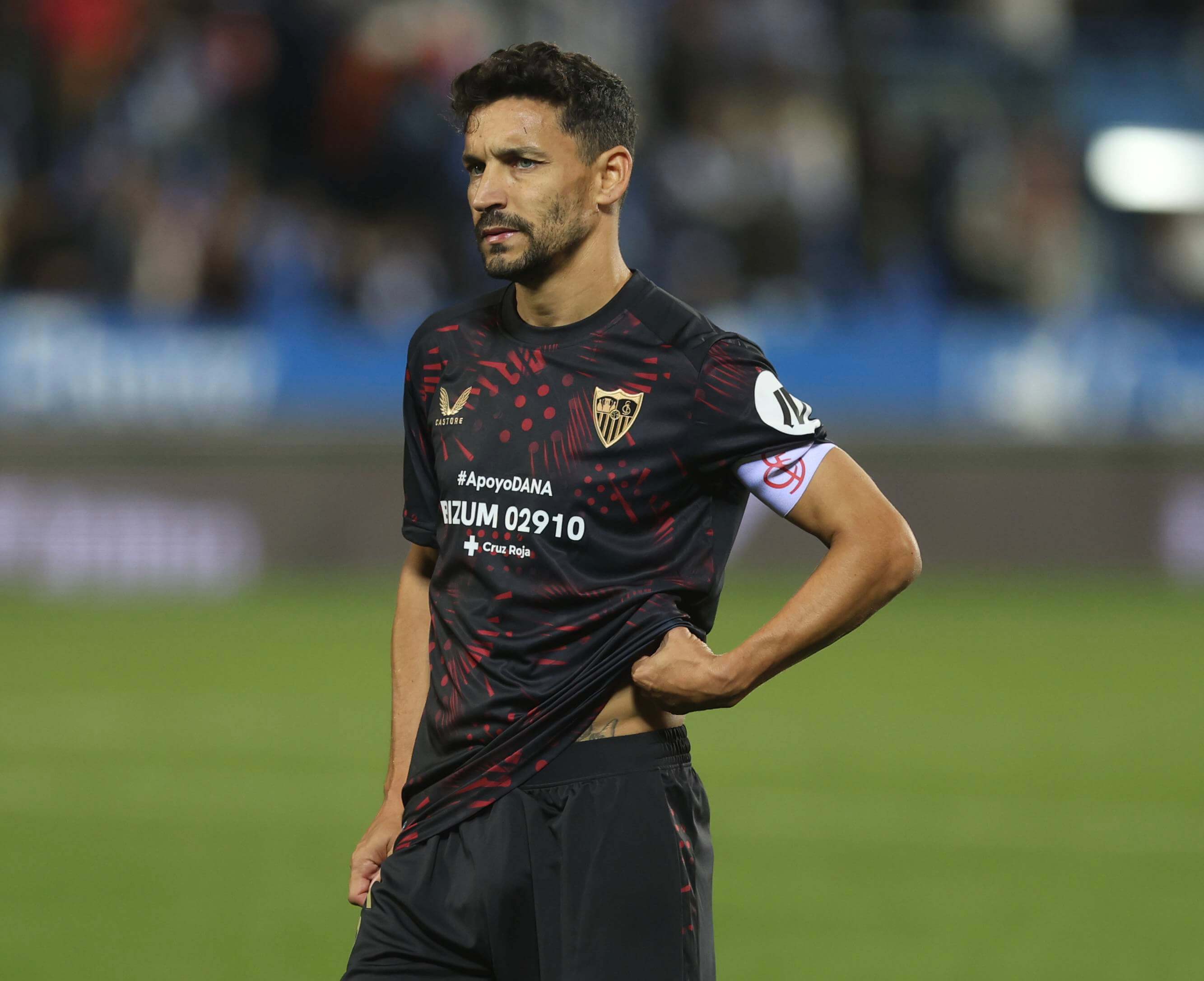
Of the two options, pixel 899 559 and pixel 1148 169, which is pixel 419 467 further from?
pixel 1148 169

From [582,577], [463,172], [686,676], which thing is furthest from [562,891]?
[463,172]

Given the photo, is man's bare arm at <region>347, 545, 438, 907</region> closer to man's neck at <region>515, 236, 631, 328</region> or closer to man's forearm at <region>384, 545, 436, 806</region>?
man's forearm at <region>384, 545, 436, 806</region>

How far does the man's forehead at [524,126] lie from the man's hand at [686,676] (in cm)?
83

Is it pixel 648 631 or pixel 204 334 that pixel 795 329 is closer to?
pixel 204 334

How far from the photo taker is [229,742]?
9.19 meters

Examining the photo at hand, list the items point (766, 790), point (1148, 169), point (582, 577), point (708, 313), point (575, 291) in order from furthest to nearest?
point (1148, 169)
point (708, 313)
point (766, 790)
point (575, 291)
point (582, 577)

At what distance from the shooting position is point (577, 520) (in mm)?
3076

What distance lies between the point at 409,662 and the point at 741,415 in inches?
30.8

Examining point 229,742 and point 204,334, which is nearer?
point 229,742

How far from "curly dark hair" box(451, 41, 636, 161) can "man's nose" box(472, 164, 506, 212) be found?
0.13 metres

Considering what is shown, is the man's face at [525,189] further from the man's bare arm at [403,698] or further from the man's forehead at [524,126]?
the man's bare arm at [403,698]

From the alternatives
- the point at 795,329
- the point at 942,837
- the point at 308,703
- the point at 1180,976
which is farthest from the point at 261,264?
the point at 1180,976

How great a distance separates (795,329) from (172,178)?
5.05 metres

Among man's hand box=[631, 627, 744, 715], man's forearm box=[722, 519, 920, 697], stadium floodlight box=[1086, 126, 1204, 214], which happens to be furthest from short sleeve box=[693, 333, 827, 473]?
stadium floodlight box=[1086, 126, 1204, 214]
